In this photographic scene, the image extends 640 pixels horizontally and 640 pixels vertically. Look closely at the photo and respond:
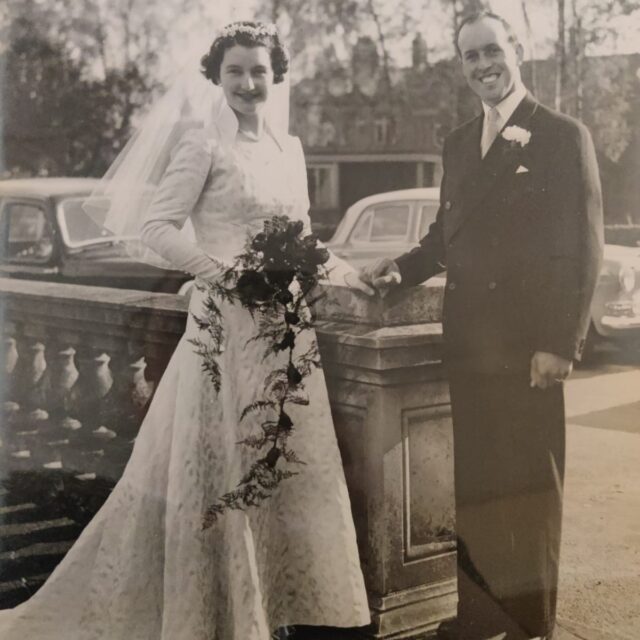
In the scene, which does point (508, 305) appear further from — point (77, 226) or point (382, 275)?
point (77, 226)

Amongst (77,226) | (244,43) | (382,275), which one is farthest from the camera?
(77,226)

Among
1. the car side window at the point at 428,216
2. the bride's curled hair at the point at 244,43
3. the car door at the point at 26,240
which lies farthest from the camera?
the car door at the point at 26,240

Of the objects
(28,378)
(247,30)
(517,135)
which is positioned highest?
(247,30)

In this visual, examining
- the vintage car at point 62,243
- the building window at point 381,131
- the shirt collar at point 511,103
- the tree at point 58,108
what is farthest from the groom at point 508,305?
the tree at point 58,108

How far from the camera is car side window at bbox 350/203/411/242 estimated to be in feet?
6.45

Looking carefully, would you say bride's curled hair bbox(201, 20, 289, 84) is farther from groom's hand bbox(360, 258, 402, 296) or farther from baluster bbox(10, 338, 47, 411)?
baluster bbox(10, 338, 47, 411)

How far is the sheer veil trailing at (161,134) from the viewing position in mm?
1930

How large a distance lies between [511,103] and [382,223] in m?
0.41

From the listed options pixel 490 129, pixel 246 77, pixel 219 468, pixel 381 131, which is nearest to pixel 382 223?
pixel 381 131

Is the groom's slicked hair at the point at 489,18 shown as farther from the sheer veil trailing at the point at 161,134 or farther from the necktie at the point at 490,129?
the sheer veil trailing at the point at 161,134

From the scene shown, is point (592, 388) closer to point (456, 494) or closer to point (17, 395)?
point (456, 494)

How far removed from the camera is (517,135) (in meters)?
1.95

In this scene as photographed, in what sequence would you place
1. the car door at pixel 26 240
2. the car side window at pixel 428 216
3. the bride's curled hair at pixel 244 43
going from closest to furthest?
the bride's curled hair at pixel 244 43, the car side window at pixel 428 216, the car door at pixel 26 240

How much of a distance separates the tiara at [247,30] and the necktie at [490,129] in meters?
0.54
